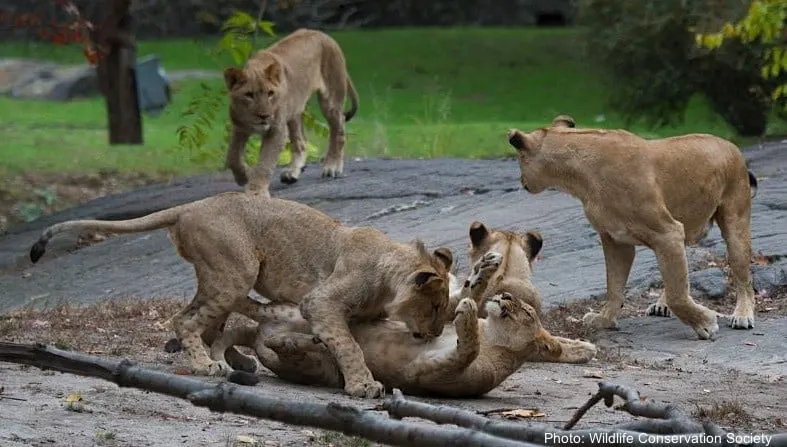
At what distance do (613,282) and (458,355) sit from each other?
9.33 ft

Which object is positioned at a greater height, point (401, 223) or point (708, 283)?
point (708, 283)

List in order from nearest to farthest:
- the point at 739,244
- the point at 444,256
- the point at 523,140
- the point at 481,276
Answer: the point at 444,256
the point at 481,276
the point at 523,140
the point at 739,244

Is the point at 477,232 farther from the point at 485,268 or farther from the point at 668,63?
the point at 668,63

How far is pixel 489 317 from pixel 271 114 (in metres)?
5.47

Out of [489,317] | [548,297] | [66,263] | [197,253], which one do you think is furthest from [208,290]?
[66,263]

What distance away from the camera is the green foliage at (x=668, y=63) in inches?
764

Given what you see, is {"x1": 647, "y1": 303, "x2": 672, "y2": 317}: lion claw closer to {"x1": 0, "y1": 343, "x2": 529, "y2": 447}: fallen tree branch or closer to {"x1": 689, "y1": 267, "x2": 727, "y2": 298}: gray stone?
{"x1": 689, "y1": 267, "x2": 727, "y2": 298}: gray stone

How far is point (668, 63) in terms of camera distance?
19984 millimetres

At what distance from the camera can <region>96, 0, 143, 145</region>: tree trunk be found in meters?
20.3

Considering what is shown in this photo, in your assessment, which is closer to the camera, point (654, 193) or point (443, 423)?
point (443, 423)

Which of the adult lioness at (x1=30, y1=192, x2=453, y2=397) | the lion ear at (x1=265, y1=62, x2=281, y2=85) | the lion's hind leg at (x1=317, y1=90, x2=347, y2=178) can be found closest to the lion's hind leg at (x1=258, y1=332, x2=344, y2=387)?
the adult lioness at (x1=30, y1=192, x2=453, y2=397)

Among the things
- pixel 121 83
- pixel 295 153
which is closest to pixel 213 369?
pixel 295 153

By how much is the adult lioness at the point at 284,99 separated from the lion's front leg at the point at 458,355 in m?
5.56

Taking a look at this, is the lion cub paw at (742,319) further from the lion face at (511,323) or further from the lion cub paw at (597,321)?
the lion face at (511,323)
